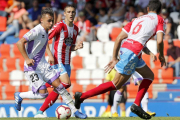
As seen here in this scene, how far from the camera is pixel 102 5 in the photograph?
15.0 m

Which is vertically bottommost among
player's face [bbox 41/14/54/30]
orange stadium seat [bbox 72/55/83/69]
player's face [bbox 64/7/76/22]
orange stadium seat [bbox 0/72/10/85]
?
orange stadium seat [bbox 0/72/10/85]

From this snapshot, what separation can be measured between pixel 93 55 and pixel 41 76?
616 cm

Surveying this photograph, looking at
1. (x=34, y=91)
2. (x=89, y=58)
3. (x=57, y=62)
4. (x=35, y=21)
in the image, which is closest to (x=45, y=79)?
(x=34, y=91)

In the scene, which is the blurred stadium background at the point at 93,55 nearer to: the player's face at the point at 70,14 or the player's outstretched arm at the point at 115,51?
the player's face at the point at 70,14

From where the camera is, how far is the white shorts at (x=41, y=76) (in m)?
6.58

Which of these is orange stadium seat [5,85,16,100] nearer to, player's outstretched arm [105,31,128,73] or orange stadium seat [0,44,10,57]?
orange stadium seat [0,44,10,57]

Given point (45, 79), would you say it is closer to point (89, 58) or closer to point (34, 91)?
point (34, 91)

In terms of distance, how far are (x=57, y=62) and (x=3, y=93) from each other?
4433 mm

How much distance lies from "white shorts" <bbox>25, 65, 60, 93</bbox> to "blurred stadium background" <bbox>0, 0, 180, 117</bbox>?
→ 12.7 ft

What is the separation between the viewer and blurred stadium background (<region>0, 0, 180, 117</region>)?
10.6 metres

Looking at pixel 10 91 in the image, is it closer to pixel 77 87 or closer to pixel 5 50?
pixel 77 87

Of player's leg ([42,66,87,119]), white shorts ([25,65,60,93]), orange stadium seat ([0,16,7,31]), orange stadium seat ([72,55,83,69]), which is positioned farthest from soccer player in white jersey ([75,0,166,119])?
orange stadium seat ([0,16,7,31])

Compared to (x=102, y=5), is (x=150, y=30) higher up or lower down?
lower down

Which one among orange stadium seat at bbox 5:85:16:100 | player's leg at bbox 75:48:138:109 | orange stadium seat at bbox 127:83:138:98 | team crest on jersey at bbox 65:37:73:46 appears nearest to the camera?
player's leg at bbox 75:48:138:109
